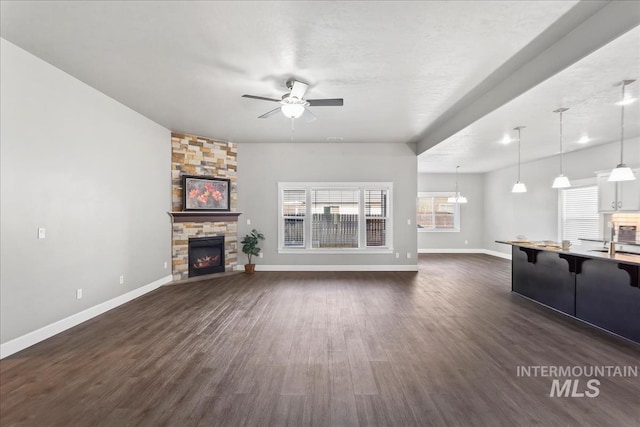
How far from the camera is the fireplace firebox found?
249 inches

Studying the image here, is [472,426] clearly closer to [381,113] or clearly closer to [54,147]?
[381,113]

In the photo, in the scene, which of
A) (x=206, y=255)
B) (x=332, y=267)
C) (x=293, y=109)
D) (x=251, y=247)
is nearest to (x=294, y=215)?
(x=251, y=247)

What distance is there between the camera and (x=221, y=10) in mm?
2449

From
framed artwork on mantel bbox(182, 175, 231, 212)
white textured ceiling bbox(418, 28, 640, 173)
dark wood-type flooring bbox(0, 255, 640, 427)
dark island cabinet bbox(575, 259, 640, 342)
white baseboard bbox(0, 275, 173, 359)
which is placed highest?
white textured ceiling bbox(418, 28, 640, 173)

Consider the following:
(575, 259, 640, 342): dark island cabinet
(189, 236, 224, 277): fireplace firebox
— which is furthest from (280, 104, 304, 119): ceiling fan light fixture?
(575, 259, 640, 342): dark island cabinet

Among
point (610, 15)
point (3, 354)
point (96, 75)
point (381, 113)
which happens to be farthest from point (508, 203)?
point (3, 354)

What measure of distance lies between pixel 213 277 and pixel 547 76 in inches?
252

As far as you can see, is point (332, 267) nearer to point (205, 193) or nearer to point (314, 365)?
point (205, 193)

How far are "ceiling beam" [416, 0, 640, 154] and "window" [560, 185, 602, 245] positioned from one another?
4.46 metres

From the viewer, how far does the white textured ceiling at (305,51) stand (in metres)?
2.46

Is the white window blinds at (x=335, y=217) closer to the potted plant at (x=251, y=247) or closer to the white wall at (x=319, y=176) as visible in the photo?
the white wall at (x=319, y=176)

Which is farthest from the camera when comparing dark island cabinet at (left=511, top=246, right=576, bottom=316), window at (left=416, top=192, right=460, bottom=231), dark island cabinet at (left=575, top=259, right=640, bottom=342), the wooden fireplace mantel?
window at (left=416, top=192, right=460, bottom=231)

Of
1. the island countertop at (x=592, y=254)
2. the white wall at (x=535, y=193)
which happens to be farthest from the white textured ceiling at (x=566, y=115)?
the island countertop at (x=592, y=254)

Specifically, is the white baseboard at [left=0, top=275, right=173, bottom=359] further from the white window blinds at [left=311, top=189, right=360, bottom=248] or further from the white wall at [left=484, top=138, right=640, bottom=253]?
the white wall at [left=484, top=138, right=640, bottom=253]
